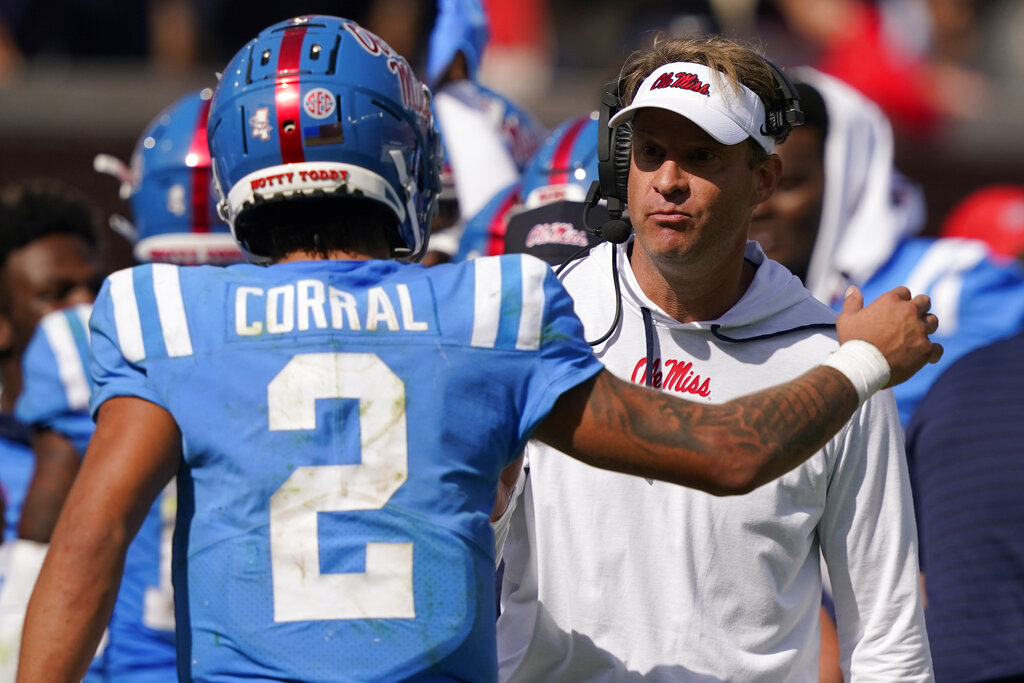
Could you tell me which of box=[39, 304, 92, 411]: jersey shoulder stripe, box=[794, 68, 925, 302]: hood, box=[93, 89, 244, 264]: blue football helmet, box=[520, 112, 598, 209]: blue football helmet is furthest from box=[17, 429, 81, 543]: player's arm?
box=[794, 68, 925, 302]: hood

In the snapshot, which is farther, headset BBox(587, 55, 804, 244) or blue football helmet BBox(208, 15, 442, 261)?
headset BBox(587, 55, 804, 244)

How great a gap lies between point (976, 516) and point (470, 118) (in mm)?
3100

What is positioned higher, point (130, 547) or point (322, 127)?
point (322, 127)

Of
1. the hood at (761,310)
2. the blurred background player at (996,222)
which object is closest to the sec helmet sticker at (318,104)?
the hood at (761,310)

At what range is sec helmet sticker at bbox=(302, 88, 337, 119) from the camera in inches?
115

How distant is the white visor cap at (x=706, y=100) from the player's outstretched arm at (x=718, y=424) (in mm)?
688

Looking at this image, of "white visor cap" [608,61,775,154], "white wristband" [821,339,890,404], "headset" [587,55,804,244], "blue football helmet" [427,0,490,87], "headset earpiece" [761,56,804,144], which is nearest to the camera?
"white wristband" [821,339,890,404]

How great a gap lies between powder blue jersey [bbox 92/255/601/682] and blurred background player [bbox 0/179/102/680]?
2.81 meters

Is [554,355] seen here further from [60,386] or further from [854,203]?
[854,203]

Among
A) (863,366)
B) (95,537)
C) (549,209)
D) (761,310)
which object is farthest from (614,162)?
(95,537)

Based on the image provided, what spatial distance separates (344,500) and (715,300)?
1.17 meters

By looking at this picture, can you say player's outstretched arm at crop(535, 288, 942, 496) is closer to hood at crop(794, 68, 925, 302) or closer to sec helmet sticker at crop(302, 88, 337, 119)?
sec helmet sticker at crop(302, 88, 337, 119)

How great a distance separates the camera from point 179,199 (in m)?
5.43

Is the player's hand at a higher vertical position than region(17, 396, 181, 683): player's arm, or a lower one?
higher
